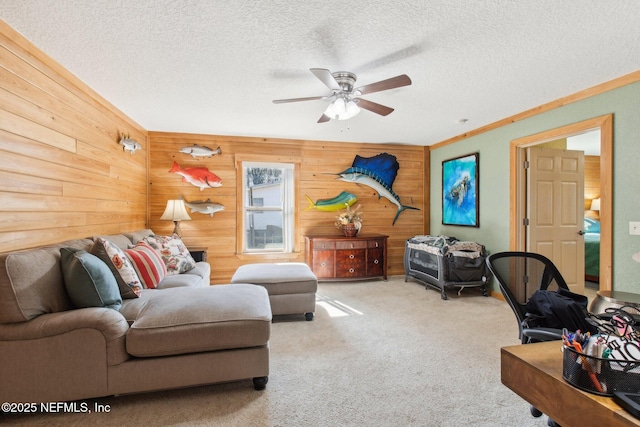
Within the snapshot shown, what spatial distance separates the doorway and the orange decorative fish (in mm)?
4011

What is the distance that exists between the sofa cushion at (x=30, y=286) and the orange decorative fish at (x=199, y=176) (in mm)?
2705

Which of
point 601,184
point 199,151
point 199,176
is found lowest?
point 601,184

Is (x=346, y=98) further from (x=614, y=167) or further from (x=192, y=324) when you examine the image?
(x=614, y=167)

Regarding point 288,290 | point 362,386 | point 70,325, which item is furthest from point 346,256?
point 70,325

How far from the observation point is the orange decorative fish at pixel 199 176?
4565mm

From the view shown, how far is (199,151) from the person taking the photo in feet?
15.1

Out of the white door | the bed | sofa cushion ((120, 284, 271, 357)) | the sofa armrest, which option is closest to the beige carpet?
sofa cushion ((120, 284, 271, 357))

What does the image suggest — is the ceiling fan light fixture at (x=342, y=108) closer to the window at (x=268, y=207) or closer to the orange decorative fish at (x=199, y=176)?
the window at (x=268, y=207)

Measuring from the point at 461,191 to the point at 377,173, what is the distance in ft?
4.44

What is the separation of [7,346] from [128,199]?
2.53 m

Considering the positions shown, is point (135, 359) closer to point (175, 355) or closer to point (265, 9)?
point (175, 355)

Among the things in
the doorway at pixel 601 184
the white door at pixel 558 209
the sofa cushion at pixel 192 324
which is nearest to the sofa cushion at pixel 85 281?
the sofa cushion at pixel 192 324

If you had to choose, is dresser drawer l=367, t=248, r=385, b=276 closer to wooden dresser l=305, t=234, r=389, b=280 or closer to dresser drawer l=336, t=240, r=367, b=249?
wooden dresser l=305, t=234, r=389, b=280

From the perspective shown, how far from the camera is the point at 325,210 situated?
524cm
